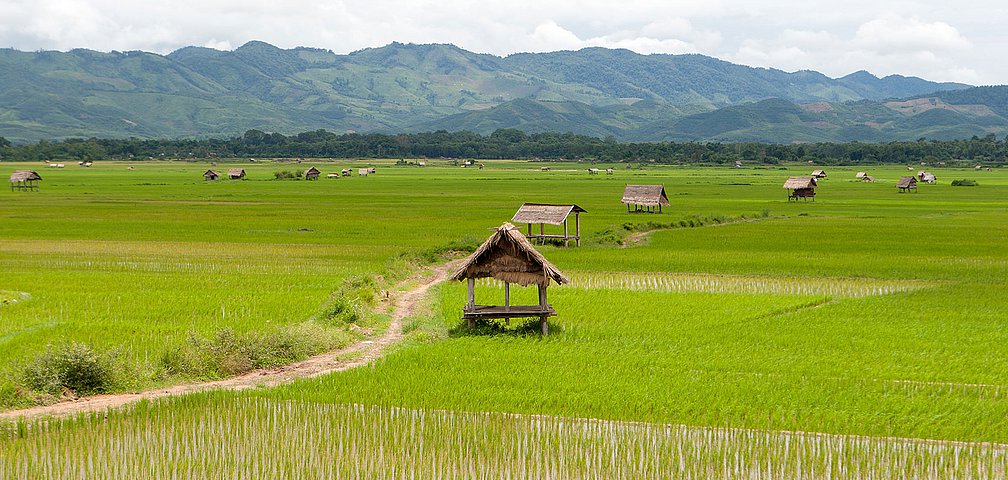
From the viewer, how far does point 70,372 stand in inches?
531

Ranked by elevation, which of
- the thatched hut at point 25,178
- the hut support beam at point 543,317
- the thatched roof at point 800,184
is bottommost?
the hut support beam at point 543,317

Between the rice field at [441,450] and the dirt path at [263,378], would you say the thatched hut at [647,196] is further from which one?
the rice field at [441,450]

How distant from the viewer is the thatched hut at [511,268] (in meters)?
17.5

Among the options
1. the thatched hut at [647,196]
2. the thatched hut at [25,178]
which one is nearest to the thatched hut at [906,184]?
the thatched hut at [647,196]

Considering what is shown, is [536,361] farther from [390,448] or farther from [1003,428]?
[1003,428]

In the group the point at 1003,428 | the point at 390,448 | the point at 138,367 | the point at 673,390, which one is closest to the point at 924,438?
the point at 1003,428

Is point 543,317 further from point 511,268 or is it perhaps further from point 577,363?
point 577,363

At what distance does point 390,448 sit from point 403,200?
52.1 m

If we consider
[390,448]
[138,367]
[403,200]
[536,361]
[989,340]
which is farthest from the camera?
[403,200]

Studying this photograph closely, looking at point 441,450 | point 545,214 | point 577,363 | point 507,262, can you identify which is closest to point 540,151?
point 545,214

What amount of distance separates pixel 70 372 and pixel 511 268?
7892 mm

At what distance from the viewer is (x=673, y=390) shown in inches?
523

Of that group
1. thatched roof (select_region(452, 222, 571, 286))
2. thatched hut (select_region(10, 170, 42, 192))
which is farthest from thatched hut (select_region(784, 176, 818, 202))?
thatched hut (select_region(10, 170, 42, 192))

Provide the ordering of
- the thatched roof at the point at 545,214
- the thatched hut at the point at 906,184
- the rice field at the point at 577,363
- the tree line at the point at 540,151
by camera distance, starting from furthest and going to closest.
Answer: the tree line at the point at 540,151, the thatched hut at the point at 906,184, the thatched roof at the point at 545,214, the rice field at the point at 577,363
